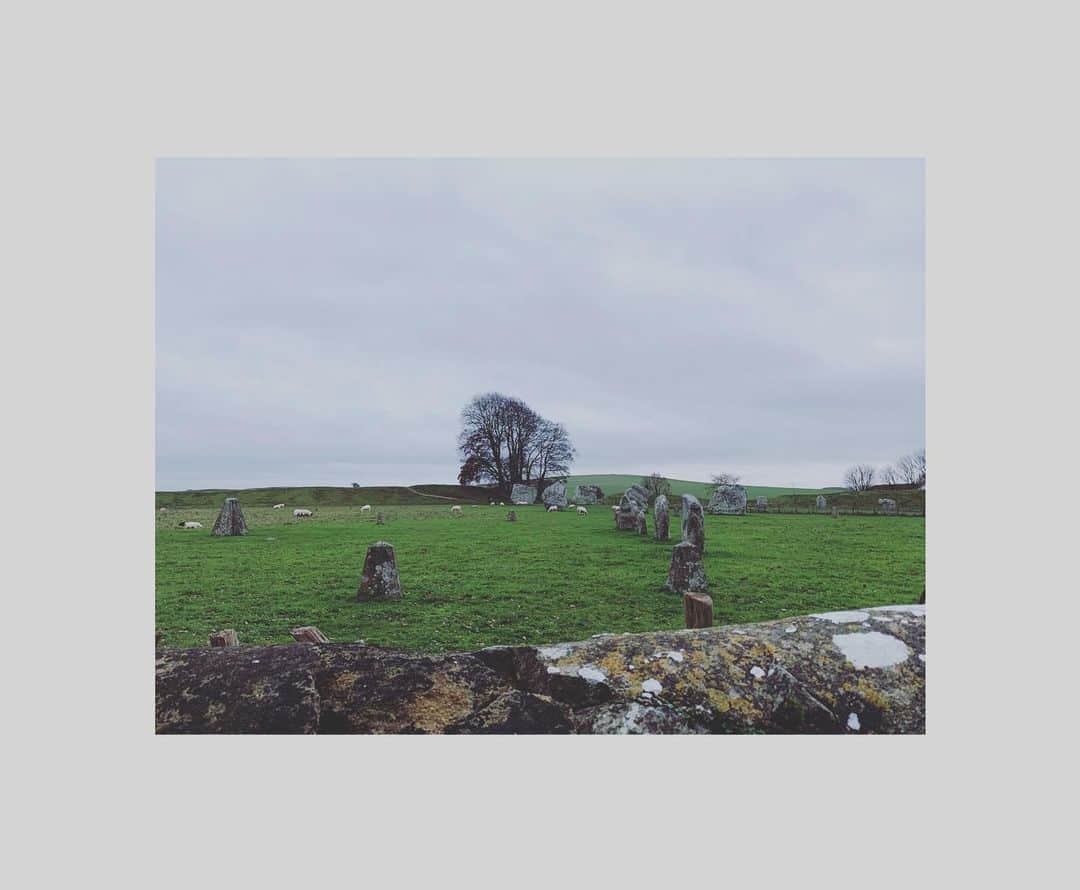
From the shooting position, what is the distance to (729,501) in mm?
34250

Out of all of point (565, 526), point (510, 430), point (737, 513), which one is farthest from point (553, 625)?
point (510, 430)

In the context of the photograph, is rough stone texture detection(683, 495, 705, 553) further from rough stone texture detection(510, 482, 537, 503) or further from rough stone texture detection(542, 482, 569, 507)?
rough stone texture detection(510, 482, 537, 503)

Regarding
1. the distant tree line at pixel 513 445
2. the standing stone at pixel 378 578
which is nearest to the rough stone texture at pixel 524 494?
the distant tree line at pixel 513 445

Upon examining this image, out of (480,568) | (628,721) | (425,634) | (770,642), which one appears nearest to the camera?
(628,721)

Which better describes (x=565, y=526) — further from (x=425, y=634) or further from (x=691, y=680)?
(x=691, y=680)

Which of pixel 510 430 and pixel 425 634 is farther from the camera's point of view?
pixel 510 430

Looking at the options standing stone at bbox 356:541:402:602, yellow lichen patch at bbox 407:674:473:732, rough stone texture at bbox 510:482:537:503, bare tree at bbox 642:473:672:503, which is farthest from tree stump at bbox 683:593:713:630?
rough stone texture at bbox 510:482:537:503

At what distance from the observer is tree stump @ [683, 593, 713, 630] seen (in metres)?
6.00

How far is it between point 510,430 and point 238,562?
109 feet

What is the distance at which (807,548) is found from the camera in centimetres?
1892

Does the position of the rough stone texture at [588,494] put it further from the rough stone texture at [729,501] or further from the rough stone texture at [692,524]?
the rough stone texture at [692,524]

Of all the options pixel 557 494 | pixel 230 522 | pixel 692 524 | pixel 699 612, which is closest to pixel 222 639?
pixel 699 612

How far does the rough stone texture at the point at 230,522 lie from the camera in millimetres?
20491

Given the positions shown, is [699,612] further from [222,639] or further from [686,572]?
[686,572]
